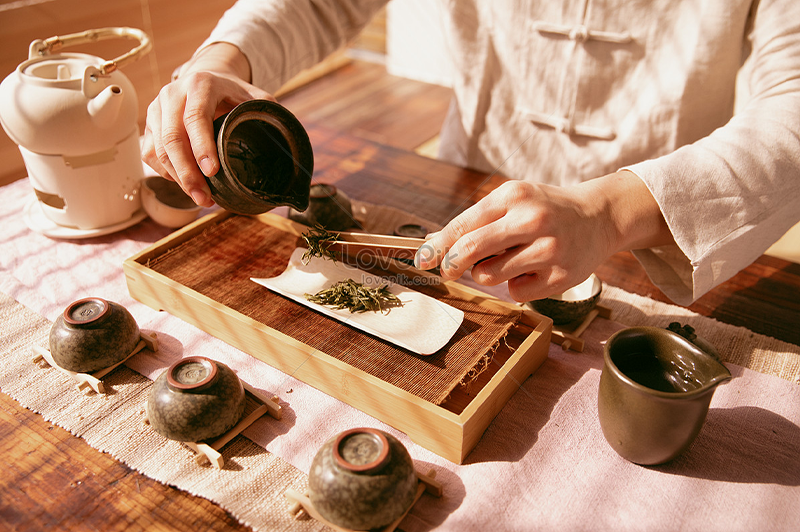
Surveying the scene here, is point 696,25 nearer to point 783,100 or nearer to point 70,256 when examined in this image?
point 783,100

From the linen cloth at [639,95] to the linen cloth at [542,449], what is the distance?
341 mm

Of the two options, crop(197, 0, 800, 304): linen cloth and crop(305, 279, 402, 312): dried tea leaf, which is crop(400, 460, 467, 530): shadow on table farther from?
crop(197, 0, 800, 304): linen cloth

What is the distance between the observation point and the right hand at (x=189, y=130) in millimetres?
1396

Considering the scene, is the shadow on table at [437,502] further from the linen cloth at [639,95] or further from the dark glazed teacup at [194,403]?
the linen cloth at [639,95]

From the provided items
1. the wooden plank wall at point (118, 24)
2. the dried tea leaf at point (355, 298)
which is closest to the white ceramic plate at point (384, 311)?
the dried tea leaf at point (355, 298)

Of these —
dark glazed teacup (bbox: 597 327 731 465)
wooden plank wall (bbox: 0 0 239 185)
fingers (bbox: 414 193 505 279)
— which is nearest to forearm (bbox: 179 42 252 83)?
fingers (bbox: 414 193 505 279)

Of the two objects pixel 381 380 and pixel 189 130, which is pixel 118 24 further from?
pixel 381 380

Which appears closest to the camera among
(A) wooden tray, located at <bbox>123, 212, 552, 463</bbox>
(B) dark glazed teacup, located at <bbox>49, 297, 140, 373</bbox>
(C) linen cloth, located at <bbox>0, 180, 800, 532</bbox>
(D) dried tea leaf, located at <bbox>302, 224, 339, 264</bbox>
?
(C) linen cloth, located at <bbox>0, 180, 800, 532</bbox>

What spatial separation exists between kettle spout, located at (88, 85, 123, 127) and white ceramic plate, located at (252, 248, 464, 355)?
681 mm

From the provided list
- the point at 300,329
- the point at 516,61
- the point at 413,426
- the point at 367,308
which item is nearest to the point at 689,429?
the point at 413,426

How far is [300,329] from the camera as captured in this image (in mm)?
1414

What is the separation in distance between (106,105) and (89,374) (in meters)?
0.80

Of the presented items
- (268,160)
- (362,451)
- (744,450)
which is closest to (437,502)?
(362,451)

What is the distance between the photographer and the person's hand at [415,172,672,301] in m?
1.21
